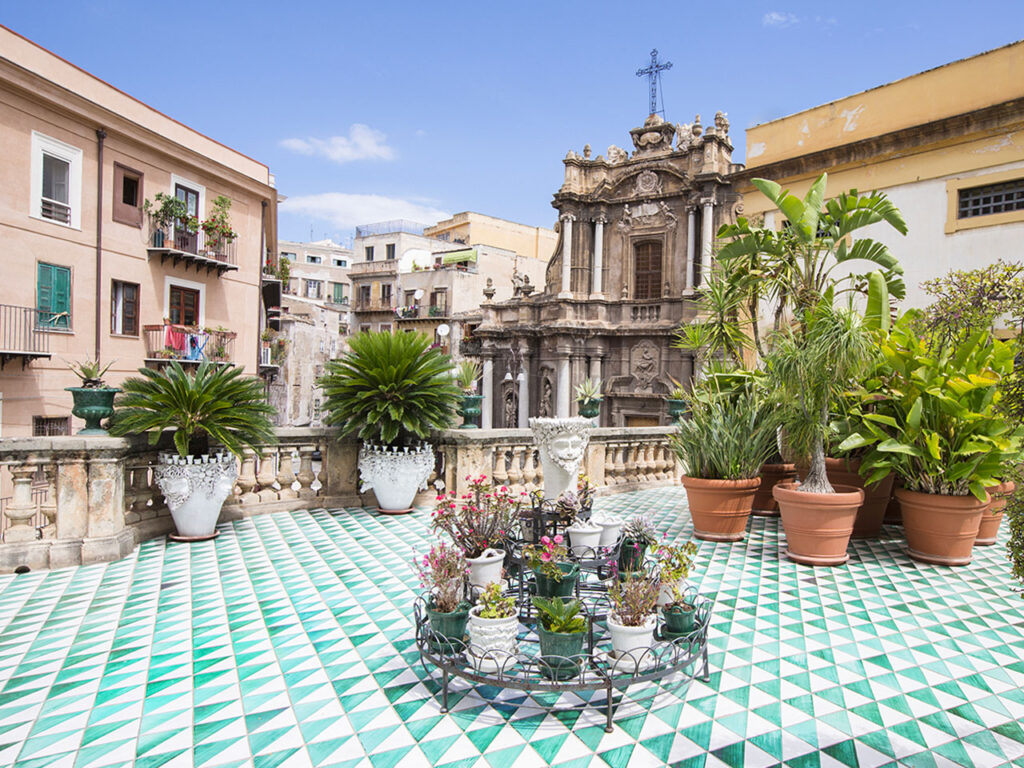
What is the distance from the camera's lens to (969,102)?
14961 millimetres

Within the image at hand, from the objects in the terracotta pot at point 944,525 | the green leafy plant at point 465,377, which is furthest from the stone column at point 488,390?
the terracotta pot at point 944,525

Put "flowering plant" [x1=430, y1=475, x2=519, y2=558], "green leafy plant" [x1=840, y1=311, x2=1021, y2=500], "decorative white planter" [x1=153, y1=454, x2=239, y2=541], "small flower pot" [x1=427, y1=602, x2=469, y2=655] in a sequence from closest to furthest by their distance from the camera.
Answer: "small flower pot" [x1=427, y1=602, x2=469, y2=655], "flowering plant" [x1=430, y1=475, x2=519, y2=558], "green leafy plant" [x1=840, y1=311, x2=1021, y2=500], "decorative white planter" [x1=153, y1=454, x2=239, y2=541]

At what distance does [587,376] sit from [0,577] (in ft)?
65.9

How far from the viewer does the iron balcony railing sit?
12.7 metres

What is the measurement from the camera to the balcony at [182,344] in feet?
52.4

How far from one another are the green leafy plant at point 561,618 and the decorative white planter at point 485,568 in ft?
3.78

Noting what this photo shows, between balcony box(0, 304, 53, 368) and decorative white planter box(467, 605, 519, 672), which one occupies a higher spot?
balcony box(0, 304, 53, 368)

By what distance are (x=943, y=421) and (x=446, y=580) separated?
5.54 meters

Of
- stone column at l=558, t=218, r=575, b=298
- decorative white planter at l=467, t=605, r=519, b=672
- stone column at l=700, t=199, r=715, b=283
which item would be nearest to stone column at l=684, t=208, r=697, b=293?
stone column at l=700, t=199, r=715, b=283

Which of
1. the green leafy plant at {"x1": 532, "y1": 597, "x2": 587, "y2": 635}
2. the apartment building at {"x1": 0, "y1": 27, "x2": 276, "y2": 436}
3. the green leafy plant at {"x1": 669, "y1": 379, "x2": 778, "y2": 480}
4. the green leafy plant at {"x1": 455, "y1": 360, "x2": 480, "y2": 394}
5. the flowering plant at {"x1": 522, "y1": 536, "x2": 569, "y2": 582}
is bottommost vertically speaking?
the green leafy plant at {"x1": 532, "y1": 597, "x2": 587, "y2": 635}

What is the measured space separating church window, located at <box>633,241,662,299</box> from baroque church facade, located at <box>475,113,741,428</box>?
38mm

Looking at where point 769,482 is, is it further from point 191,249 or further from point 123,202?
point 123,202

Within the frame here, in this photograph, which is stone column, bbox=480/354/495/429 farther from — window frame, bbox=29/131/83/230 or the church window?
window frame, bbox=29/131/83/230

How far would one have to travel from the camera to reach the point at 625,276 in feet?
80.6
